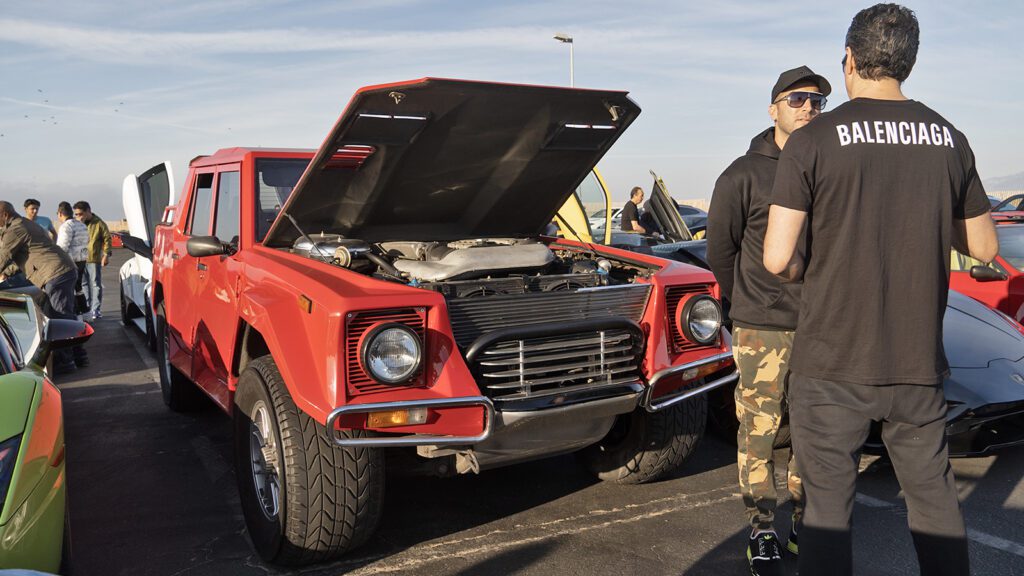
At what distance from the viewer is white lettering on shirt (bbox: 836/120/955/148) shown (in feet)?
7.32

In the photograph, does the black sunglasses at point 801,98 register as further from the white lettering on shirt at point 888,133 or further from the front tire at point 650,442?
the front tire at point 650,442

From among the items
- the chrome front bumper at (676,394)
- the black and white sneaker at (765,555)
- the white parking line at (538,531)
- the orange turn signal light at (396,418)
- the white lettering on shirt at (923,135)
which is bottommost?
the white parking line at (538,531)

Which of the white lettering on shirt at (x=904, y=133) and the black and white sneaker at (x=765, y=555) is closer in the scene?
the white lettering on shirt at (x=904, y=133)

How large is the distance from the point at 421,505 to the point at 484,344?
1.34 meters

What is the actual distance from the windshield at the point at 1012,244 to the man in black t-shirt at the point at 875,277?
17.2ft

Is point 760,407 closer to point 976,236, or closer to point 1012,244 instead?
point 976,236

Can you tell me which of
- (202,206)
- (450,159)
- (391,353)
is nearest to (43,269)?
(202,206)

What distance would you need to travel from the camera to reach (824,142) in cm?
226

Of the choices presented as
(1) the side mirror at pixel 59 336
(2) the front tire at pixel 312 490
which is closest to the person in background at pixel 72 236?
(1) the side mirror at pixel 59 336

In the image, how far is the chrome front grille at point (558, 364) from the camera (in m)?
3.47

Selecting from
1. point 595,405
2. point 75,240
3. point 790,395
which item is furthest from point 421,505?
point 75,240

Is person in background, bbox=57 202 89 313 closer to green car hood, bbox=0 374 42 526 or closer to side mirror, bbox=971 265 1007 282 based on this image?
green car hood, bbox=0 374 42 526

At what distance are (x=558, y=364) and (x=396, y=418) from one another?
2.57 ft

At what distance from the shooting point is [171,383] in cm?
617
